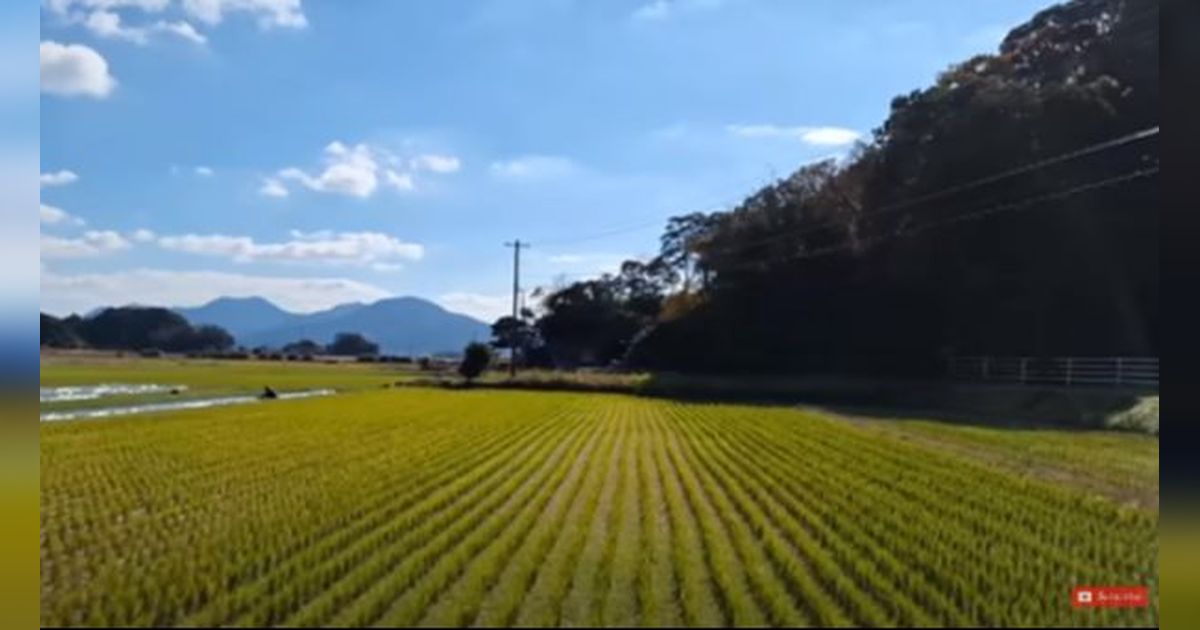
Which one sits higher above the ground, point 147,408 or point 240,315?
point 240,315

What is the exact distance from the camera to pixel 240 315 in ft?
19.4

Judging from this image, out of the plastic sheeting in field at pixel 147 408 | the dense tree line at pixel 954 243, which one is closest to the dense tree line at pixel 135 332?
the plastic sheeting in field at pixel 147 408

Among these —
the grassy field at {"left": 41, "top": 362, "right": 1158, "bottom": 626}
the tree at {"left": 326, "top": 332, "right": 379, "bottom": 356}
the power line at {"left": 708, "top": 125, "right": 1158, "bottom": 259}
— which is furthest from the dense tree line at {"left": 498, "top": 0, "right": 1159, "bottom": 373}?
the tree at {"left": 326, "top": 332, "right": 379, "bottom": 356}

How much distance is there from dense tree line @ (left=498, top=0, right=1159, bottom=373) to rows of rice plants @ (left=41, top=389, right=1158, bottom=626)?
1.80 metres

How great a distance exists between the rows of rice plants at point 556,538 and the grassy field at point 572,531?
2 centimetres

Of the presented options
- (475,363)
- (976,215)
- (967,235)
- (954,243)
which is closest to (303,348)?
(954,243)

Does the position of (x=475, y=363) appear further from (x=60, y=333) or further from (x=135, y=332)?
(x=60, y=333)

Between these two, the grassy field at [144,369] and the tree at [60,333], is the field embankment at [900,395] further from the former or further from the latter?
the tree at [60,333]

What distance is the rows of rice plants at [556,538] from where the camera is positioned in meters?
4.20

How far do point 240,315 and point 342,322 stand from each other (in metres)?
0.64

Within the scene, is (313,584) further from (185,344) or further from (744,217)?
(744,217)

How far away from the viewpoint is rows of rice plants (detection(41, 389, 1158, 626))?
4.20 metres

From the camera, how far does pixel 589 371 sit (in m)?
19.2

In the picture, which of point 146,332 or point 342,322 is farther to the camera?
point 342,322
